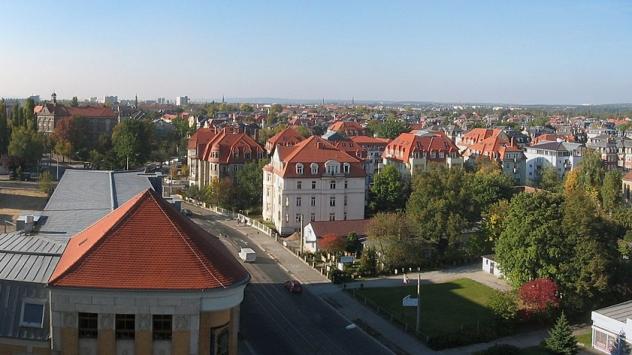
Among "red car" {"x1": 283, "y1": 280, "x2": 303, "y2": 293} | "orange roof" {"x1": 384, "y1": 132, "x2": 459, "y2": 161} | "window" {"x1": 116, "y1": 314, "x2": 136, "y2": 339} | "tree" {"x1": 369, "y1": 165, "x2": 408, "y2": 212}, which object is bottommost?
"red car" {"x1": 283, "y1": 280, "x2": 303, "y2": 293}

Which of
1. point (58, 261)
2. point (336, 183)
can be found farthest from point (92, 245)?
point (336, 183)

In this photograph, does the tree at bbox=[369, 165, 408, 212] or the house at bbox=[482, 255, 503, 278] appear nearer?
the house at bbox=[482, 255, 503, 278]

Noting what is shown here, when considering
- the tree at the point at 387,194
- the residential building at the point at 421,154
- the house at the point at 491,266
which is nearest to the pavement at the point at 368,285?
the house at the point at 491,266

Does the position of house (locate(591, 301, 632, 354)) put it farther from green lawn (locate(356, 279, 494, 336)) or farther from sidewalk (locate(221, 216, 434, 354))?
sidewalk (locate(221, 216, 434, 354))

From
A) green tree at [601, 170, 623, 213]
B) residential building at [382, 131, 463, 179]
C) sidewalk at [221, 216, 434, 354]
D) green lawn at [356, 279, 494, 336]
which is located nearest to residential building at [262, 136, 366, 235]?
sidewalk at [221, 216, 434, 354]

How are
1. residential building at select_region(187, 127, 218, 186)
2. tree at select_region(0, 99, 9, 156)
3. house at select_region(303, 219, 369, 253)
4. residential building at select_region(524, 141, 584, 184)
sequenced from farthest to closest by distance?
residential building at select_region(524, 141, 584, 184) < tree at select_region(0, 99, 9, 156) < residential building at select_region(187, 127, 218, 186) < house at select_region(303, 219, 369, 253)

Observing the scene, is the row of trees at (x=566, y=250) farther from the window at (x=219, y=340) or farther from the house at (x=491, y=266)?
the window at (x=219, y=340)
